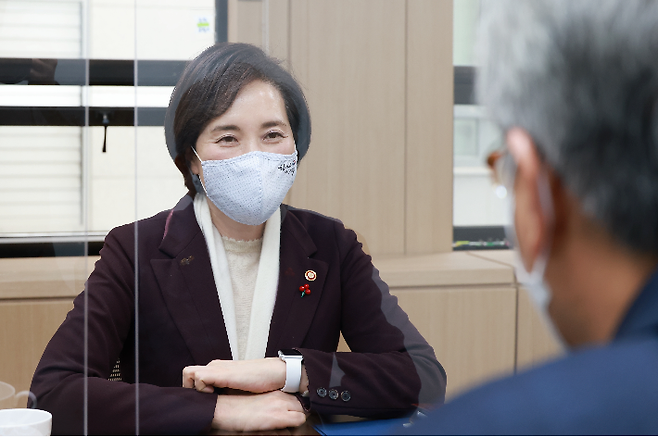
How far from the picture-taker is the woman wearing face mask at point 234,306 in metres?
1.27

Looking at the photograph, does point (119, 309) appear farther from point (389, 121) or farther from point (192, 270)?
point (389, 121)

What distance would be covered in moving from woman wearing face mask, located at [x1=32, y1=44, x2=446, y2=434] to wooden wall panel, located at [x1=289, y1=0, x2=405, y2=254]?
0.05m

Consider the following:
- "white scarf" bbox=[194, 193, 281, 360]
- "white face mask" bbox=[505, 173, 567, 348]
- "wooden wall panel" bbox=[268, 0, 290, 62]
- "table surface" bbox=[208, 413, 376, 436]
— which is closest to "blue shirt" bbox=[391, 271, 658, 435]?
"white face mask" bbox=[505, 173, 567, 348]

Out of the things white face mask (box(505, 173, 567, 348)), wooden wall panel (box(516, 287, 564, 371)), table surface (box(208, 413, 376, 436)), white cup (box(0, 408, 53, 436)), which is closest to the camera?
white face mask (box(505, 173, 567, 348))

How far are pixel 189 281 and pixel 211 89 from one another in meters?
0.41

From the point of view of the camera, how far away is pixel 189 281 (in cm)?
136

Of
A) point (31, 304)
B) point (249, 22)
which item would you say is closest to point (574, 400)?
point (249, 22)

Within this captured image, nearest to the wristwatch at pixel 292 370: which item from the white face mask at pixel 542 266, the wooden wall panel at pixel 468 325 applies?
the wooden wall panel at pixel 468 325

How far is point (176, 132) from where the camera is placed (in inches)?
52.6

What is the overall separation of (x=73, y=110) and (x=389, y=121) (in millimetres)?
716

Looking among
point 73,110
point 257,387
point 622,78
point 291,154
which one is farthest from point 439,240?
point 622,78

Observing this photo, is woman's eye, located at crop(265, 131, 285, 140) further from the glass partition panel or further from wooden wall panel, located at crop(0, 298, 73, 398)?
wooden wall panel, located at crop(0, 298, 73, 398)

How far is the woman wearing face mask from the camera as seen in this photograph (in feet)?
4.15

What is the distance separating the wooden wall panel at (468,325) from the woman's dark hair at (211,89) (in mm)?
482
